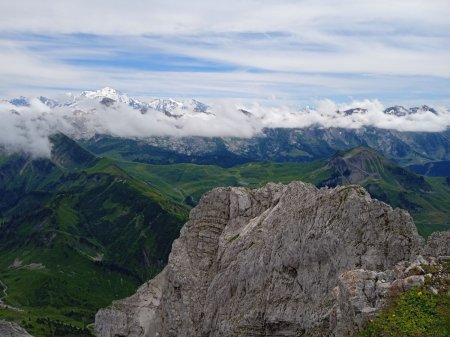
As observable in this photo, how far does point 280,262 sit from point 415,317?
47.9m

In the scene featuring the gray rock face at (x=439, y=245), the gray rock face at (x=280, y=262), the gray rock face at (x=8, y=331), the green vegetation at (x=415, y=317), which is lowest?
the gray rock face at (x=8, y=331)

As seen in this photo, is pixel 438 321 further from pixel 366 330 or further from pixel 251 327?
pixel 251 327

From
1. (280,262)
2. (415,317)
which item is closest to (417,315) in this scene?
(415,317)

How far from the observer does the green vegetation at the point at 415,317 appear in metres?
47.0

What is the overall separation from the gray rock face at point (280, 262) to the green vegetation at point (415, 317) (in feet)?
8.34

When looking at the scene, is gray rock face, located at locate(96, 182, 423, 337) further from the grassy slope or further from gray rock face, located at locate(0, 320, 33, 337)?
gray rock face, located at locate(0, 320, 33, 337)

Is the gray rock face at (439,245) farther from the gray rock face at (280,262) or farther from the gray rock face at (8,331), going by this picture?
the gray rock face at (8,331)

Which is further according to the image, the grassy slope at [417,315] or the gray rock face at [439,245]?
the gray rock face at [439,245]

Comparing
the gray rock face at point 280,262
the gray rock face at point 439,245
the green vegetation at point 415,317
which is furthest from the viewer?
the gray rock face at point 280,262

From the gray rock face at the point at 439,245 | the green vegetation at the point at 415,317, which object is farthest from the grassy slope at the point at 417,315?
the gray rock face at the point at 439,245

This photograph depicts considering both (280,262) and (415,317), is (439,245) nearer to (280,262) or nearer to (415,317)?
(280,262)

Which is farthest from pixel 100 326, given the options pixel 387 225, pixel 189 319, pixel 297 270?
pixel 387 225

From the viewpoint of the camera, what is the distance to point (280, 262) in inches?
3750

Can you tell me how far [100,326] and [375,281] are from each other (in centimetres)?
10097
